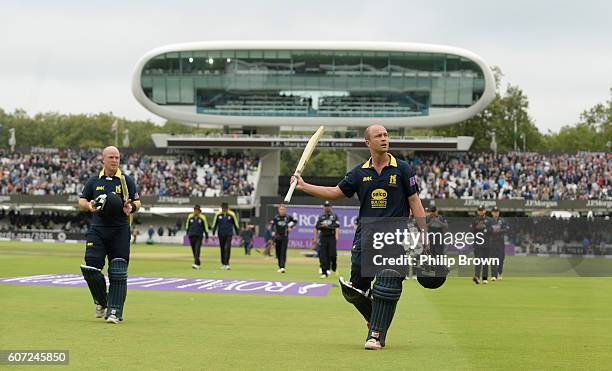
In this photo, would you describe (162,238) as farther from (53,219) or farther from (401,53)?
(401,53)

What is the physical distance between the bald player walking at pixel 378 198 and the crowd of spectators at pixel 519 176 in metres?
62.5

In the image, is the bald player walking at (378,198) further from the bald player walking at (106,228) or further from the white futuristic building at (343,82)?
the white futuristic building at (343,82)

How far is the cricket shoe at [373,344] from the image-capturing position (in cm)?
937

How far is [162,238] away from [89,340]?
191 feet

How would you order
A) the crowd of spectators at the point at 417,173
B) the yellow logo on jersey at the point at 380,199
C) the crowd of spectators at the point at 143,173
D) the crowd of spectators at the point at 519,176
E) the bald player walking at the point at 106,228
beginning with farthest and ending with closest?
the crowd of spectators at the point at 143,173 < the crowd of spectators at the point at 417,173 < the crowd of spectators at the point at 519,176 < the bald player walking at the point at 106,228 < the yellow logo on jersey at the point at 380,199

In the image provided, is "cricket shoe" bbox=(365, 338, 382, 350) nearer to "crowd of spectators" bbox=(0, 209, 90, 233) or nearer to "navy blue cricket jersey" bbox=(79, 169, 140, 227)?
"navy blue cricket jersey" bbox=(79, 169, 140, 227)

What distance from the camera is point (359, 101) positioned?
3428 inches

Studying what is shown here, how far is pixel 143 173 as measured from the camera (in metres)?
78.5

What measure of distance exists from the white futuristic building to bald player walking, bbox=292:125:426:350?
248 feet

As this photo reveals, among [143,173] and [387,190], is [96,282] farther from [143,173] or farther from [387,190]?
[143,173]

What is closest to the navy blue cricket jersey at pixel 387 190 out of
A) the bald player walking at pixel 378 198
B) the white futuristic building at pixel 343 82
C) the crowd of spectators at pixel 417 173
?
the bald player walking at pixel 378 198

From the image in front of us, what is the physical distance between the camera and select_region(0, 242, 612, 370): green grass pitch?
8.44 meters

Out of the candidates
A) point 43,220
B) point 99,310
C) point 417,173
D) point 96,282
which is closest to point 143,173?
point 43,220

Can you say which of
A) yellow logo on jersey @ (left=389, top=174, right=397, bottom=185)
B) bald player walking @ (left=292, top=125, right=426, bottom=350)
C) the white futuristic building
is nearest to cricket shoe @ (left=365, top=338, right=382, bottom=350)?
bald player walking @ (left=292, top=125, right=426, bottom=350)
